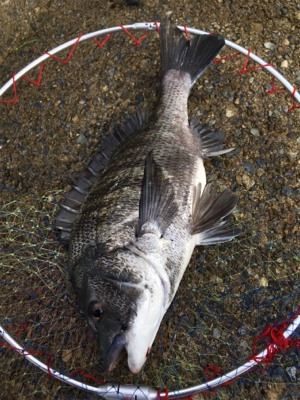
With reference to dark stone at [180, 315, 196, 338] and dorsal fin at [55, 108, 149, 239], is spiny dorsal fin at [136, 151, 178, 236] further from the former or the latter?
dark stone at [180, 315, 196, 338]

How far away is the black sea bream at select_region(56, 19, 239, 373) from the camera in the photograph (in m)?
1.91

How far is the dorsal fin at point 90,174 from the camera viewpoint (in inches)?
99.8

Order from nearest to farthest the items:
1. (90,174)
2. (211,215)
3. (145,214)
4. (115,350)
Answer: (115,350)
(145,214)
(211,215)
(90,174)

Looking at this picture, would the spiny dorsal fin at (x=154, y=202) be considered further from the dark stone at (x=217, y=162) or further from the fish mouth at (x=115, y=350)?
the dark stone at (x=217, y=162)

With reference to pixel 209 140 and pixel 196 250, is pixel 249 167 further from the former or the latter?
pixel 196 250

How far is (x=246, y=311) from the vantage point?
8.32 ft

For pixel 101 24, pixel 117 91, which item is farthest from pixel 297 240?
pixel 101 24

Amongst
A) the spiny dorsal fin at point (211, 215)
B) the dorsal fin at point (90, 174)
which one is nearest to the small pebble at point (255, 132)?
the spiny dorsal fin at point (211, 215)

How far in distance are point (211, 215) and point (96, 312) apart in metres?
1.02

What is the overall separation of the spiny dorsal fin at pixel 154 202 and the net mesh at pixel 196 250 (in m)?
0.70

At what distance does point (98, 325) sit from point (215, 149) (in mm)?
1657

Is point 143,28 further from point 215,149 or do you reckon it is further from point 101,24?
point 215,149

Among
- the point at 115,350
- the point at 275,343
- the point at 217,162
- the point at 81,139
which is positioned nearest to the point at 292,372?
the point at 275,343

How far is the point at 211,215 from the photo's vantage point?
7.64 ft
